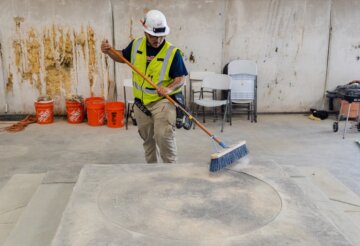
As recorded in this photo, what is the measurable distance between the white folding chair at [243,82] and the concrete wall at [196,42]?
0.66ft

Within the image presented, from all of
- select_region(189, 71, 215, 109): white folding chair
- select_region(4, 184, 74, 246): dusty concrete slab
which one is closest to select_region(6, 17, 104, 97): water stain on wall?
select_region(189, 71, 215, 109): white folding chair

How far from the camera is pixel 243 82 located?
20.9 feet

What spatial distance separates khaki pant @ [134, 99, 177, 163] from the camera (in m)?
3.54

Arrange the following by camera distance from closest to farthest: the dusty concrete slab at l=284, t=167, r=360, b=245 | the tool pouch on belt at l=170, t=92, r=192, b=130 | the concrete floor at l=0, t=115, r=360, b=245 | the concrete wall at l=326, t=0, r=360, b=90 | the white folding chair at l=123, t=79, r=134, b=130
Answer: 1. the dusty concrete slab at l=284, t=167, r=360, b=245
2. the tool pouch on belt at l=170, t=92, r=192, b=130
3. the concrete floor at l=0, t=115, r=360, b=245
4. the white folding chair at l=123, t=79, r=134, b=130
5. the concrete wall at l=326, t=0, r=360, b=90

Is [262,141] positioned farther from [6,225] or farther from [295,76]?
[6,225]

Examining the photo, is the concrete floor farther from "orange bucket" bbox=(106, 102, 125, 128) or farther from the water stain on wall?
the water stain on wall

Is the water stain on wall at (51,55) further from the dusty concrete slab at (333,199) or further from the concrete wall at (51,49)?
the dusty concrete slab at (333,199)

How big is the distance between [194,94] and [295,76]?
175 cm

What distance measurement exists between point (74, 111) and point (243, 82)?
8.60ft

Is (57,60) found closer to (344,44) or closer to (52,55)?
(52,55)

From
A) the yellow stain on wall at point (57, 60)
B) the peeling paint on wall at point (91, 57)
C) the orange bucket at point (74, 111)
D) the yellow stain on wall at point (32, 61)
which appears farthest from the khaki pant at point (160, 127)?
the yellow stain on wall at point (32, 61)

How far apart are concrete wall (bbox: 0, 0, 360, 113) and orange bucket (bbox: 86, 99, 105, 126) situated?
0.51 meters

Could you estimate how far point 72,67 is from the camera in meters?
6.25

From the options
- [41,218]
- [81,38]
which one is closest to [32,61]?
[81,38]
